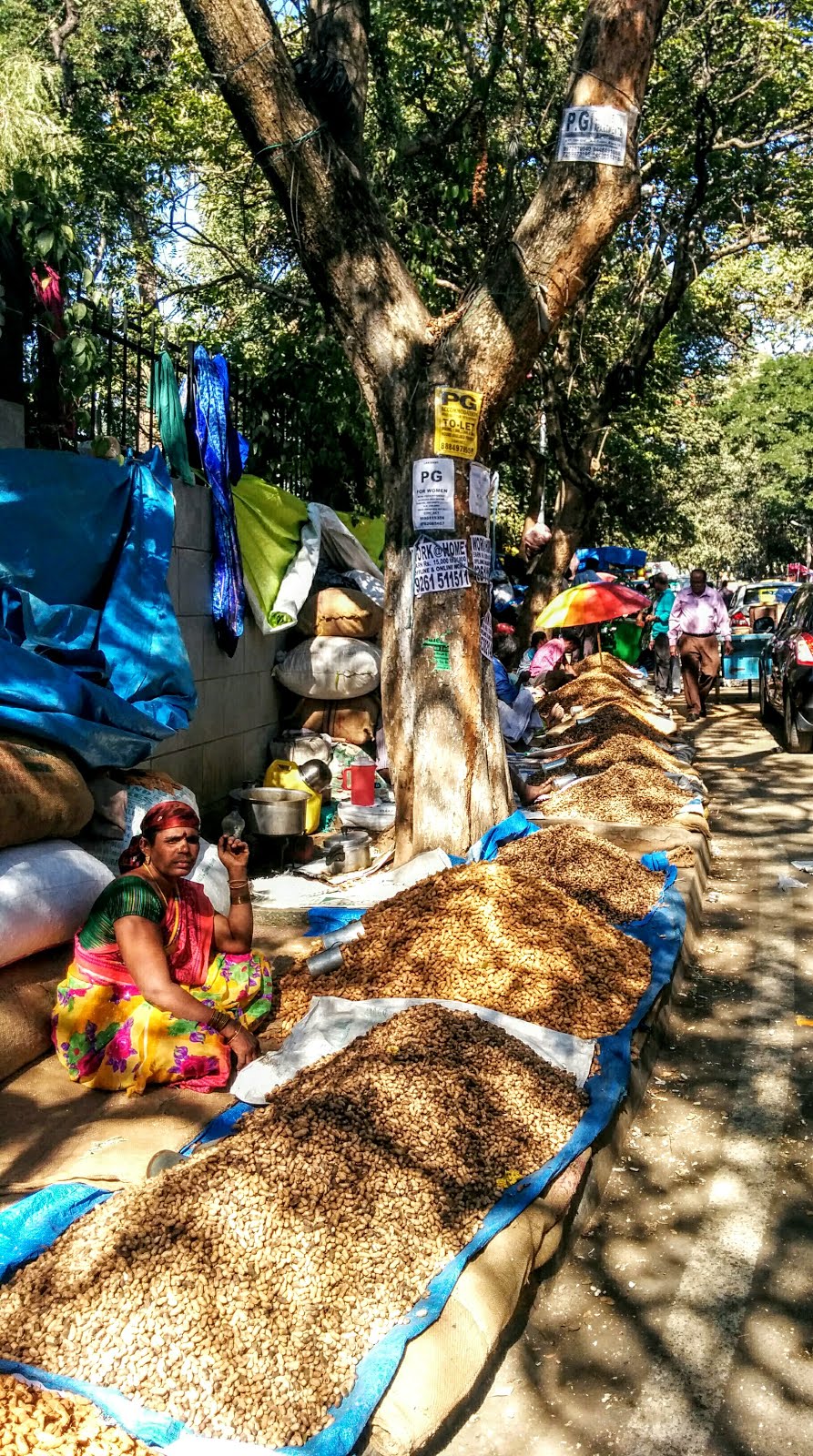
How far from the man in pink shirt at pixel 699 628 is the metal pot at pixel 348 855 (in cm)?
847

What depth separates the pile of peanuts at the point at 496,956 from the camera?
4.51m

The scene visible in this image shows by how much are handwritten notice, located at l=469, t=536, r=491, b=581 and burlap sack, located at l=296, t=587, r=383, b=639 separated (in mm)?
2976

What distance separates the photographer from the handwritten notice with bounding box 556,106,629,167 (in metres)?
6.04

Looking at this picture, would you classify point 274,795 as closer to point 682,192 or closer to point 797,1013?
point 797,1013

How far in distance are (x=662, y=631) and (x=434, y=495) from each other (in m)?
12.6

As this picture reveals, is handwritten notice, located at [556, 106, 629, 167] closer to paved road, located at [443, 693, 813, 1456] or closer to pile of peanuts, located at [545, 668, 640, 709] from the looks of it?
paved road, located at [443, 693, 813, 1456]

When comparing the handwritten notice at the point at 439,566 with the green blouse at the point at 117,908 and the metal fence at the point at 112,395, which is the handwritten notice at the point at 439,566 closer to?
the metal fence at the point at 112,395

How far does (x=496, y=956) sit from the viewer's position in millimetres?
4750

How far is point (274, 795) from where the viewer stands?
7.30 m

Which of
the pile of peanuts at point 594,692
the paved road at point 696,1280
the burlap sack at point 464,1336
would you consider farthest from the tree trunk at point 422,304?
the pile of peanuts at point 594,692

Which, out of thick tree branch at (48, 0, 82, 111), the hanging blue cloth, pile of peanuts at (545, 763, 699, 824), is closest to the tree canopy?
thick tree branch at (48, 0, 82, 111)

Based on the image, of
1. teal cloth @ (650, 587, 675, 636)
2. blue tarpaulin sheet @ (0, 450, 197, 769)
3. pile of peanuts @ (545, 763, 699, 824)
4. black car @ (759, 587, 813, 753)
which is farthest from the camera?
teal cloth @ (650, 587, 675, 636)

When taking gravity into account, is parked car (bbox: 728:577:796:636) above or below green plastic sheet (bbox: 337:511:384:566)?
below

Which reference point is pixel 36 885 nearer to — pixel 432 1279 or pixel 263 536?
pixel 432 1279
